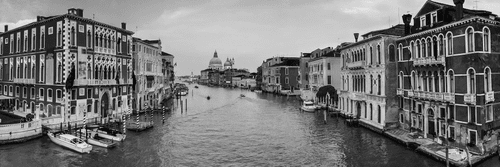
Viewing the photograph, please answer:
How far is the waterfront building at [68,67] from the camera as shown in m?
30.0

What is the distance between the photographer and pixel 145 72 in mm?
48500

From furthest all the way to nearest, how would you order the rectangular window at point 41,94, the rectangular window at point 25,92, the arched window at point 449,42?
the rectangular window at point 25,92, the rectangular window at point 41,94, the arched window at point 449,42

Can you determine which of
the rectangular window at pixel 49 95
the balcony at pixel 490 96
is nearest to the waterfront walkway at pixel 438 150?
the balcony at pixel 490 96

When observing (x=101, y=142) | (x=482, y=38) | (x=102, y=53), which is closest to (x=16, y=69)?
(x=102, y=53)

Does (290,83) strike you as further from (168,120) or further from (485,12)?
(485,12)

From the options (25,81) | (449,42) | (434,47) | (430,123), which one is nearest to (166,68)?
(25,81)

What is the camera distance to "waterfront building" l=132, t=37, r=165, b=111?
4466cm

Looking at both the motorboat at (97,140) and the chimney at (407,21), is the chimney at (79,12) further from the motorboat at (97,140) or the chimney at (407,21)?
the chimney at (407,21)

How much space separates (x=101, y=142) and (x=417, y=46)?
25.8 m

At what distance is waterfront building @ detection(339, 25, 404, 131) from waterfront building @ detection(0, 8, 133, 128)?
26.7 meters

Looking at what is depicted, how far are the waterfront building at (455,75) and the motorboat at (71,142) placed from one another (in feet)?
82.0

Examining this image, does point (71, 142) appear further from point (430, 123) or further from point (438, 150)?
point (430, 123)

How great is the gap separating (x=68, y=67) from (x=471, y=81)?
A: 32459 millimetres

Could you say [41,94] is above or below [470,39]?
below
